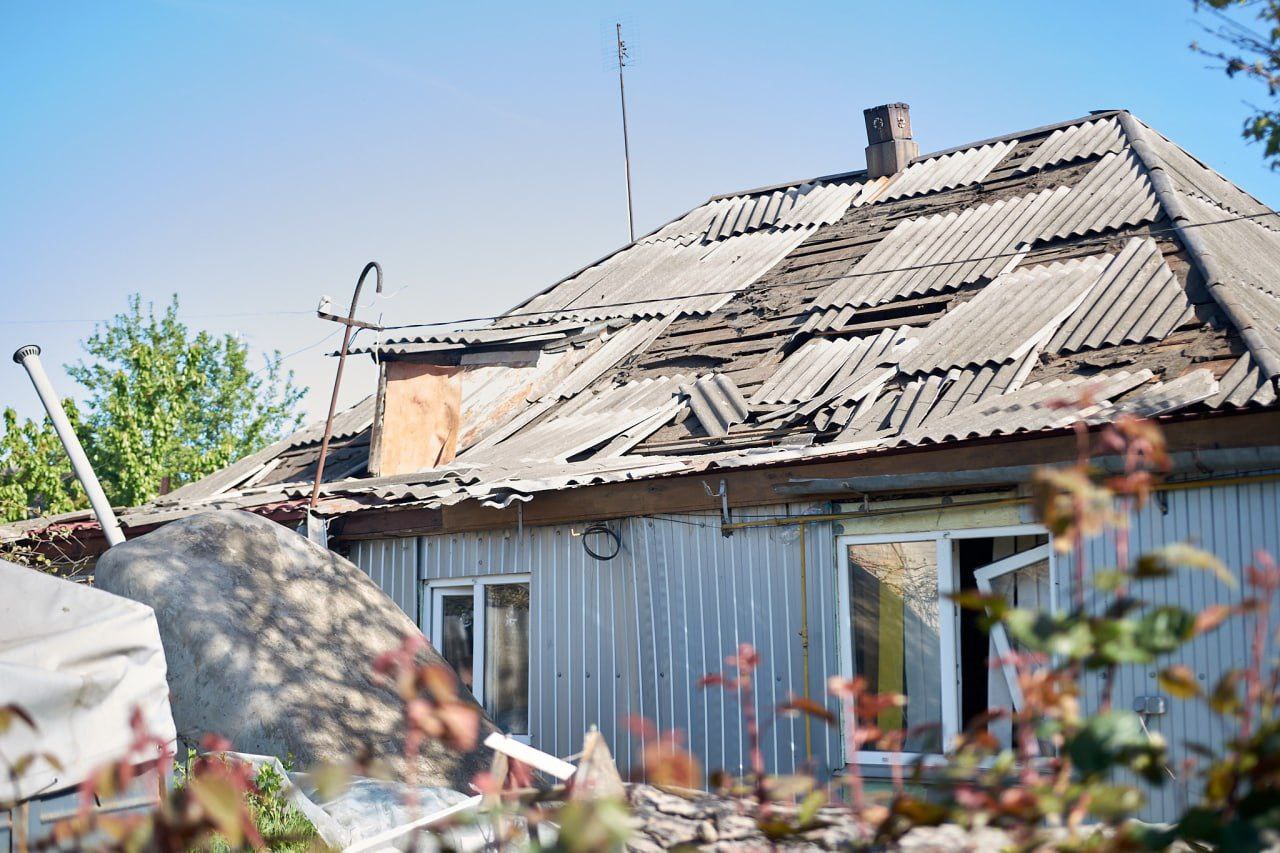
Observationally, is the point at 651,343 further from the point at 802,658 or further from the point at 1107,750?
the point at 1107,750

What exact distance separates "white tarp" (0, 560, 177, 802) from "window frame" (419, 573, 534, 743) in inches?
164

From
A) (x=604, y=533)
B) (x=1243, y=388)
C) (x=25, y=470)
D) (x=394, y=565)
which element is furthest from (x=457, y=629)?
(x=25, y=470)

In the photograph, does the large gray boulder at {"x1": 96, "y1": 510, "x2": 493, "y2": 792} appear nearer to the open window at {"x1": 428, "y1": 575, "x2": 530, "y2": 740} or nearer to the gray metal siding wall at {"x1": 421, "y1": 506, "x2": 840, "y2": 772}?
the open window at {"x1": 428, "y1": 575, "x2": 530, "y2": 740}

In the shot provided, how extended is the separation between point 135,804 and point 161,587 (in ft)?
11.1

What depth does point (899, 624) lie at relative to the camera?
774 cm

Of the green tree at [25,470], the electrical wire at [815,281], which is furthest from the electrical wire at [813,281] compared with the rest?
the green tree at [25,470]

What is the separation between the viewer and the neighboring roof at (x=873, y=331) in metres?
8.40

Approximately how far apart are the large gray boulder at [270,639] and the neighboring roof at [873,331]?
39.6 inches

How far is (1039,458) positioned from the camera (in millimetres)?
7160

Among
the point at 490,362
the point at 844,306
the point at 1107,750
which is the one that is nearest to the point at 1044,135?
the point at 844,306

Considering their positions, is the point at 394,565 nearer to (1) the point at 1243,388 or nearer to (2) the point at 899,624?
(2) the point at 899,624

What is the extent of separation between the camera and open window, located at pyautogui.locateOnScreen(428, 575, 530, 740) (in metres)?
9.79

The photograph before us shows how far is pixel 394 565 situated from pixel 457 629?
79 centimetres

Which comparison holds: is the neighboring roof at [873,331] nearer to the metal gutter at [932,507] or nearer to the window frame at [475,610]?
the metal gutter at [932,507]
